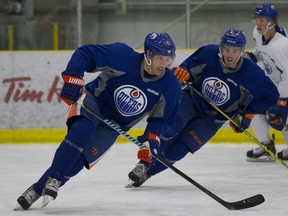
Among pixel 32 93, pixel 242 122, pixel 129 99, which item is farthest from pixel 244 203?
pixel 32 93

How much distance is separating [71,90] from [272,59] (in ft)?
8.64

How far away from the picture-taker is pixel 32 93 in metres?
7.40

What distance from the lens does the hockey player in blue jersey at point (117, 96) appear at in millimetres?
4082

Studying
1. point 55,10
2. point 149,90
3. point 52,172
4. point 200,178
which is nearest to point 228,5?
point 55,10

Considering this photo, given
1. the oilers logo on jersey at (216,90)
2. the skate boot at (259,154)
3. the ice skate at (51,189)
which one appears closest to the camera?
the ice skate at (51,189)

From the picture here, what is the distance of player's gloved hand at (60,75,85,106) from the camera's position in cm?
397

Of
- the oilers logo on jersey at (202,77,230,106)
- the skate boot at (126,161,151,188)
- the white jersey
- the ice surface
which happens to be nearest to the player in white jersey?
the white jersey

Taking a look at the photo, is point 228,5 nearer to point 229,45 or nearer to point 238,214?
point 229,45

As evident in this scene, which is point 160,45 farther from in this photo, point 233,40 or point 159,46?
point 233,40

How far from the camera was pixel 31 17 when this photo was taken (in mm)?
7727

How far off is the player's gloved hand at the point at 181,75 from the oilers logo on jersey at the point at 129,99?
748 millimetres

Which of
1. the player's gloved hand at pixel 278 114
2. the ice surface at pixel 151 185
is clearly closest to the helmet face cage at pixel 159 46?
the ice surface at pixel 151 185

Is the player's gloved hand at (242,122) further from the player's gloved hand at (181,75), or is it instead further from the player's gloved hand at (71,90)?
the player's gloved hand at (71,90)

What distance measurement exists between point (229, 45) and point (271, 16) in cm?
129
